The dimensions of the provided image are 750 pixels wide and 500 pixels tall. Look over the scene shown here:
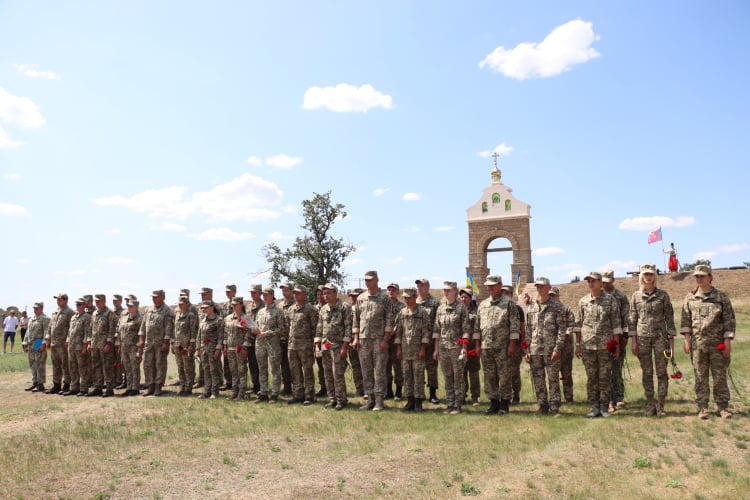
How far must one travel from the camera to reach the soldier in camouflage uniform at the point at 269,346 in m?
10.3

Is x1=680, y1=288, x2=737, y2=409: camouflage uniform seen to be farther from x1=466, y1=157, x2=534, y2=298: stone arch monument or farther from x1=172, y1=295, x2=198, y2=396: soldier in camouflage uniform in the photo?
x1=466, y1=157, x2=534, y2=298: stone arch monument

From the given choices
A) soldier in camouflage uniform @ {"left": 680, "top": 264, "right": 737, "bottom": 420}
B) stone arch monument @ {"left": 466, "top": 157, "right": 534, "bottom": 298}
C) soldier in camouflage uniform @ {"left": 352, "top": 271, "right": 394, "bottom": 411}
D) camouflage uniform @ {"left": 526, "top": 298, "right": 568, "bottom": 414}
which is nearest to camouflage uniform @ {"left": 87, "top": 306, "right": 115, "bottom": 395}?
soldier in camouflage uniform @ {"left": 352, "top": 271, "right": 394, "bottom": 411}

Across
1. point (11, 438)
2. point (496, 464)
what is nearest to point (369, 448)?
point (496, 464)

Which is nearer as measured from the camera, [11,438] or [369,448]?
[369,448]

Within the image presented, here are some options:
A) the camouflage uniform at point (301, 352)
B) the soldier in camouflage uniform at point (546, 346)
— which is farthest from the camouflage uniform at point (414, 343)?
the camouflage uniform at point (301, 352)

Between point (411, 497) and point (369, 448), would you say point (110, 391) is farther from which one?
point (411, 497)

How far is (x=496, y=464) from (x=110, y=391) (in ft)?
29.5

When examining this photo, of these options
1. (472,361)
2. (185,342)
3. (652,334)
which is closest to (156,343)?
(185,342)

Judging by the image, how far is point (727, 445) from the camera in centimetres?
624

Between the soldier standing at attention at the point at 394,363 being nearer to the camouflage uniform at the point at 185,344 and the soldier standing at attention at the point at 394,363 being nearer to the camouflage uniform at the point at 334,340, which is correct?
the camouflage uniform at the point at 334,340

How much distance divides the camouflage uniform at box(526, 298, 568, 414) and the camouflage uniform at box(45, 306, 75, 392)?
10243 mm

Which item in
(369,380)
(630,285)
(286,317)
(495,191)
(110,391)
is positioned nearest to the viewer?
(369,380)

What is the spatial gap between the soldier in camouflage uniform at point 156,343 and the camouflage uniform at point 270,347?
2.24 meters

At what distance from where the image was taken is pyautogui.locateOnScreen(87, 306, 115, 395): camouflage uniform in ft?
38.9
